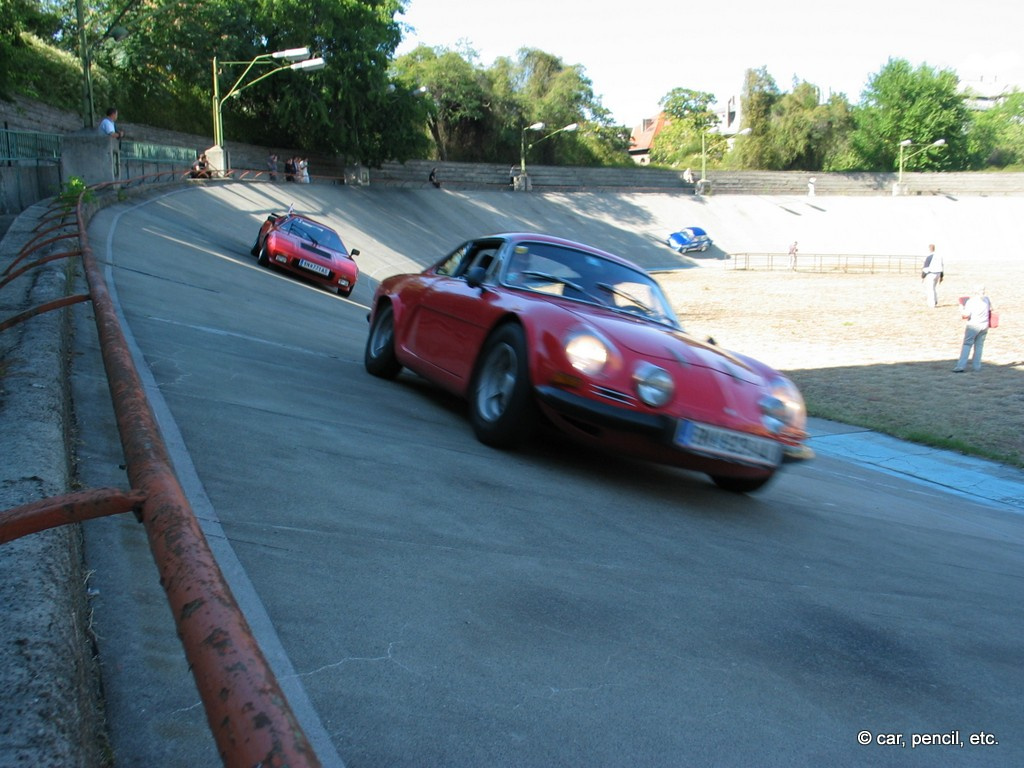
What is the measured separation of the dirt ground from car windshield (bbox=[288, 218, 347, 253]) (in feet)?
29.0

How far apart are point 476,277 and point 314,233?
16.0m

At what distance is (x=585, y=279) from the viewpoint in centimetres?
704

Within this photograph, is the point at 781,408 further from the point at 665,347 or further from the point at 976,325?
the point at 976,325

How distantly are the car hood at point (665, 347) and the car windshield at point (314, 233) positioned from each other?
53.6ft

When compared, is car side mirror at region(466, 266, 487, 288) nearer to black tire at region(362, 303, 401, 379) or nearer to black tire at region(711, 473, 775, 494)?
black tire at region(362, 303, 401, 379)

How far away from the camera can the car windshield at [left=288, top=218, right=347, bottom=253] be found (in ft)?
71.3

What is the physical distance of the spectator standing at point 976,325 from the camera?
14930mm

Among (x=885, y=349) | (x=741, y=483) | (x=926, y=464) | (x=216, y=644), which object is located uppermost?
(x=216, y=644)

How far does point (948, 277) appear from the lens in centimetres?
4212

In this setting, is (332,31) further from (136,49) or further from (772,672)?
(772,672)

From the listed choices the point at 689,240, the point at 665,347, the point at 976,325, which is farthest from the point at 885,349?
the point at 689,240

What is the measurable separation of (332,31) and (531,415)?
48764 millimetres

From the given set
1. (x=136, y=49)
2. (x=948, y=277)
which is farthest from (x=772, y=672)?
(x=136, y=49)

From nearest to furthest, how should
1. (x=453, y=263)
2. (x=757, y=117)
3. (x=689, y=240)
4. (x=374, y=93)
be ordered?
(x=453, y=263) → (x=374, y=93) → (x=689, y=240) → (x=757, y=117)
